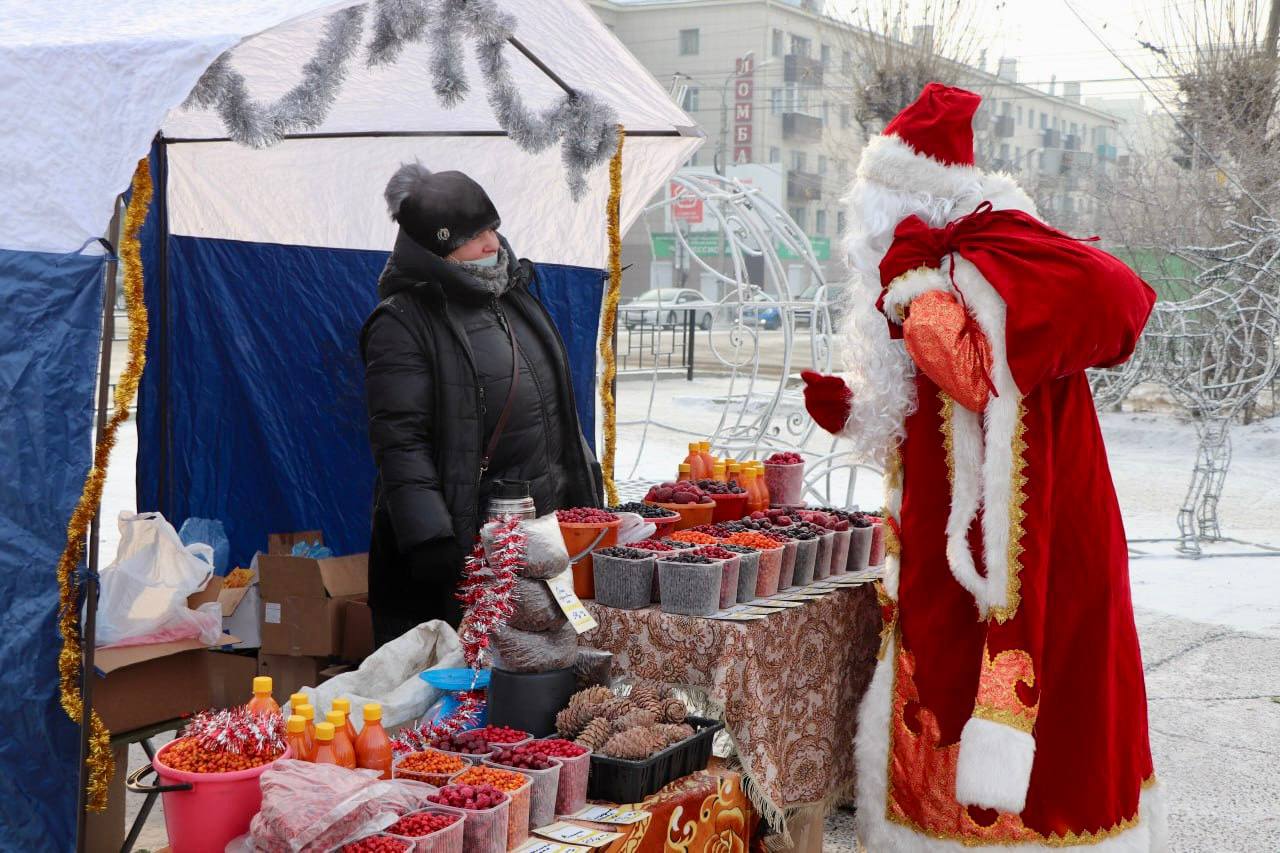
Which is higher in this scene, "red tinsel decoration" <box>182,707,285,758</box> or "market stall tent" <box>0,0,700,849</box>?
"market stall tent" <box>0,0,700,849</box>

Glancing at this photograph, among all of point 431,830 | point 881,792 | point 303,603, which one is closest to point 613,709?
point 431,830

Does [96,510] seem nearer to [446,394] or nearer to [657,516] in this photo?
[446,394]

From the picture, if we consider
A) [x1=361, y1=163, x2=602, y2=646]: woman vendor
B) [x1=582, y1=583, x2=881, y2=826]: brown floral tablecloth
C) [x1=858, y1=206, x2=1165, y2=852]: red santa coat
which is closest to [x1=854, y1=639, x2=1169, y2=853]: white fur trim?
[x1=858, y1=206, x2=1165, y2=852]: red santa coat

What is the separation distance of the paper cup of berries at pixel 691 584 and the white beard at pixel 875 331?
55cm

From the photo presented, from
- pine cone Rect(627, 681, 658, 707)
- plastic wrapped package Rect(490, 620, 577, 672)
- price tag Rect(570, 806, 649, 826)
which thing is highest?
plastic wrapped package Rect(490, 620, 577, 672)

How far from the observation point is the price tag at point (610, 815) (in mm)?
2252

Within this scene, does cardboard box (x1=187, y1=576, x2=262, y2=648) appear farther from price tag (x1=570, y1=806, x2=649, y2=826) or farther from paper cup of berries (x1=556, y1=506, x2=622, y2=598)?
price tag (x1=570, y1=806, x2=649, y2=826)

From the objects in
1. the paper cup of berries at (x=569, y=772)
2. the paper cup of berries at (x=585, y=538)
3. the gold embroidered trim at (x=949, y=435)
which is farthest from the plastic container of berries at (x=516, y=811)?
the gold embroidered trim at (x=949, y=435)

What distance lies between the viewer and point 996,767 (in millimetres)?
2555

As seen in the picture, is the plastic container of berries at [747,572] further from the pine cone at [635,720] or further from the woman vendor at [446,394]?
the woman vendor at [446,394]

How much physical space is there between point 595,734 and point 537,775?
0.80 feet

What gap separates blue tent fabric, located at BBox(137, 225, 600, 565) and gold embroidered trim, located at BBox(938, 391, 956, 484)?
2171 mm

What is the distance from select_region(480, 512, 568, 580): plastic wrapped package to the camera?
2471 millimetres

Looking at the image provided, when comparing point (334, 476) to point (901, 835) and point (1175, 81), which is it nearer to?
point (901, 835)
